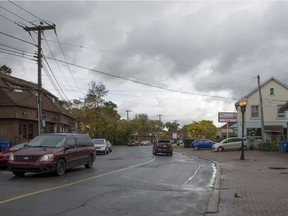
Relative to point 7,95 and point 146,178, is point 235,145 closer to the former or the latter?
point 7,95

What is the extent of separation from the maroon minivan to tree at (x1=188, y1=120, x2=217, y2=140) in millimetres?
77669

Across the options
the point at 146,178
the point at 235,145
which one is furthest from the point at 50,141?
the point at 235,145

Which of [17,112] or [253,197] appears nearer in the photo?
[253,197]

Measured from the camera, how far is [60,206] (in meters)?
9.49

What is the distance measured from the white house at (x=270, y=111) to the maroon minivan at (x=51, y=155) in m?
40.9

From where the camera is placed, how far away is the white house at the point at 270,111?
181 ft

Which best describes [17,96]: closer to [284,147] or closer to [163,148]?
[163,148]

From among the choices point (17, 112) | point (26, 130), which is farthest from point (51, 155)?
point (26, 130)

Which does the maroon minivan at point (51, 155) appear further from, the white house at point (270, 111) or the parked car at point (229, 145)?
the white house at point (270, 111)

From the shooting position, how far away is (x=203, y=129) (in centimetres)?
9588

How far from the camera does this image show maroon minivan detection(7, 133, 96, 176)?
15547 millimetres

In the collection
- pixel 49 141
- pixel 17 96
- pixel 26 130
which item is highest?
pixel 17 96

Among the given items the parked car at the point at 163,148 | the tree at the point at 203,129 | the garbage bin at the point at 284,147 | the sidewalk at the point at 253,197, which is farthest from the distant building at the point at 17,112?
the tree at the point at 203,129

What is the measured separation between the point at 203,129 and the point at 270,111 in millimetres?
40213
